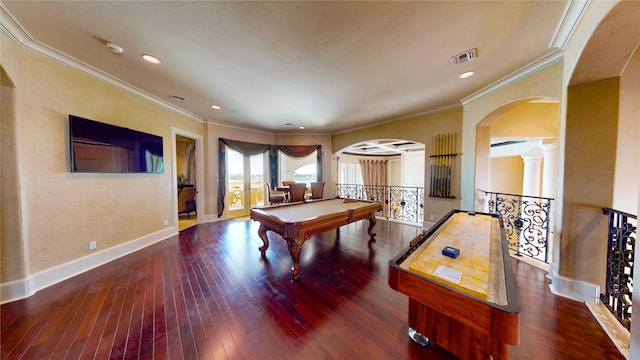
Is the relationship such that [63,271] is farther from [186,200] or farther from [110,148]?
[186,200]

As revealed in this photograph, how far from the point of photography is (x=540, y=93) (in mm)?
2535

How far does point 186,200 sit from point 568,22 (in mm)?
7669

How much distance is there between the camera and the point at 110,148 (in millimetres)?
2867

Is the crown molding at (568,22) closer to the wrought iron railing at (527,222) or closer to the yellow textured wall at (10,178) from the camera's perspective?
the wrought iron railing at (527,222)

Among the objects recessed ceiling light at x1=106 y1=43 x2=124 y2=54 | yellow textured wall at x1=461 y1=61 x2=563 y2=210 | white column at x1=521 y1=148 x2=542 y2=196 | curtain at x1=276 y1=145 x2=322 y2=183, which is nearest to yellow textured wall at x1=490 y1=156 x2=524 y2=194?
white column at x1=521 y1=148 x2=542 y2=196

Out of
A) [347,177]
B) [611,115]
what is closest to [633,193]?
[611,115]

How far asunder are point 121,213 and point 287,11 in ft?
12.4

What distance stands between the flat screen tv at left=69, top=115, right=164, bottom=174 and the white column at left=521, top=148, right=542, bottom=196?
28.6 ft

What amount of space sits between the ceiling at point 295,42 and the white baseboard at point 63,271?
255 cm

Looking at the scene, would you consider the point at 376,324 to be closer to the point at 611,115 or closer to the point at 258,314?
the point at 258,314

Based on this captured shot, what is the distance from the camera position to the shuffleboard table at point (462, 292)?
909 millimetres

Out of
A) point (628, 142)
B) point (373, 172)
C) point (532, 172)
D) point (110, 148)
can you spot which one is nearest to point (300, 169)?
point (373, 172)

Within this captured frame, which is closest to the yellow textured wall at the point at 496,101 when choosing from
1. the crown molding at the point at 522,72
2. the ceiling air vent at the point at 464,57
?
the crown molding at the point at 522,72

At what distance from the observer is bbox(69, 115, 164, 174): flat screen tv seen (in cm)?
251
